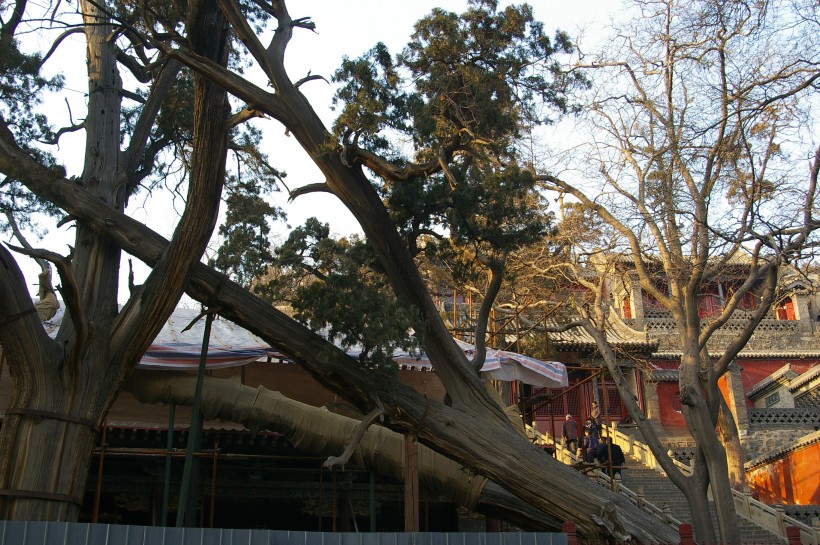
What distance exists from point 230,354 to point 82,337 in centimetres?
345

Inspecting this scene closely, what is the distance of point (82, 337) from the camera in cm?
952

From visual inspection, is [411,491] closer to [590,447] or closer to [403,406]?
[403,406]

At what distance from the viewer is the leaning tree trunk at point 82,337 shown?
364 inches

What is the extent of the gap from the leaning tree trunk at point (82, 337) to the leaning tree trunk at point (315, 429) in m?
1.97

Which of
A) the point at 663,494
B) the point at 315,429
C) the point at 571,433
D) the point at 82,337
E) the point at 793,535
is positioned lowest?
the point at 793,535

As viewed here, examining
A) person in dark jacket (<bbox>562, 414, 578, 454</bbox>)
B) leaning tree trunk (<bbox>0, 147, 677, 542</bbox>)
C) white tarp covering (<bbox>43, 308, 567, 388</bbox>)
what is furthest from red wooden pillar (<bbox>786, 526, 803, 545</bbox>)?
person in dark jacket (<bbox>562, 414, 578, 454</bbox>)

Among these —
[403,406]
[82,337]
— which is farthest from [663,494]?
[82,337]

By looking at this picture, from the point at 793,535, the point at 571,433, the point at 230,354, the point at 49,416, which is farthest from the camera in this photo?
the point at 571,433

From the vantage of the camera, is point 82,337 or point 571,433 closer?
point 82,337

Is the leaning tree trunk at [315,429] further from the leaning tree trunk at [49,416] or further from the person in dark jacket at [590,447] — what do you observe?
the person in dark jacket at [590,447]

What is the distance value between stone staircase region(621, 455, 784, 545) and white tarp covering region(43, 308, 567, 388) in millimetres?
3426

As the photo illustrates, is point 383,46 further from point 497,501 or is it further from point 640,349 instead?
point 640,349

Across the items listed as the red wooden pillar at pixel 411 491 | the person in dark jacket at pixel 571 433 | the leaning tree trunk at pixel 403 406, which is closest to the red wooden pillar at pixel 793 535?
the leaning tree trunk at pixel 403 406

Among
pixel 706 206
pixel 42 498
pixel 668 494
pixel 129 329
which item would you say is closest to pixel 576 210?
pixel 706 206
